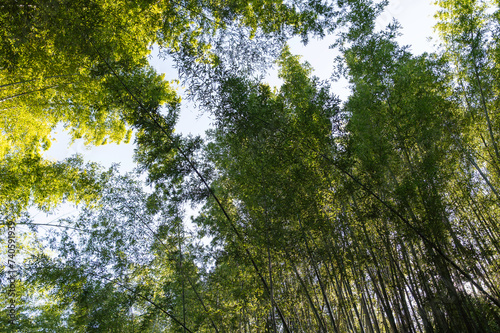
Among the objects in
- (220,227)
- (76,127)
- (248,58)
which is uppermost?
(76,127)

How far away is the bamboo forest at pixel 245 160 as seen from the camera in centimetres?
352

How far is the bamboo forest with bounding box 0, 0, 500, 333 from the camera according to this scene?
11.5 ft

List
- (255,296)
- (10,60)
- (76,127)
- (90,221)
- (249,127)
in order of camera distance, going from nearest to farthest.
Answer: (10,60), (249,127), (255,296), (76,127), (90,221)

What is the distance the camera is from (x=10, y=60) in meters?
3.59

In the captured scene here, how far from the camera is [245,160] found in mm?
4461

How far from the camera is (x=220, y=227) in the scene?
17.1ft

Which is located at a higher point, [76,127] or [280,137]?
[76,127]

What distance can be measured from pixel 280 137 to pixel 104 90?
2.57 metres

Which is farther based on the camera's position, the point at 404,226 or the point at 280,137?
the point at 280,137

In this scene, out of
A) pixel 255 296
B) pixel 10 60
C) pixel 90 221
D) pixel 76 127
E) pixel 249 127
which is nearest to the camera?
pixel 10 60

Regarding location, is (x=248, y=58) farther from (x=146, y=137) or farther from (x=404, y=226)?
(x=404, y=226)

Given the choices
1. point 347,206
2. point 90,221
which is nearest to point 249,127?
point 347,206

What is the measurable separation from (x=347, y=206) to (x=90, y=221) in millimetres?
4898

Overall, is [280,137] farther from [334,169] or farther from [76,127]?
[76,127]
